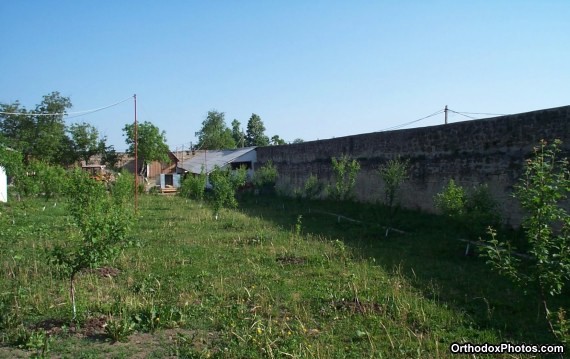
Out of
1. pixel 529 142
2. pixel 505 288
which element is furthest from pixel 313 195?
pixel 505 288

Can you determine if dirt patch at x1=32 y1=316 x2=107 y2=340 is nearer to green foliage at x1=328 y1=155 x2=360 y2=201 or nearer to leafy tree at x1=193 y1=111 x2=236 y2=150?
green foliage at x1=328 y1=155 x2=360 y2=201

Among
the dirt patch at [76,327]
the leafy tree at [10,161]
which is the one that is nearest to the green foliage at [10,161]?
the leafy tree at [10,161]

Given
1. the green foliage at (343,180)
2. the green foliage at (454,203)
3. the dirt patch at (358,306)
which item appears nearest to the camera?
the dirt patch at (358,306)

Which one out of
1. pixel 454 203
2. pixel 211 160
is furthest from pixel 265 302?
pixel 211 160

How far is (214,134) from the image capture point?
194 feet

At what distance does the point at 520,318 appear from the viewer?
512cm

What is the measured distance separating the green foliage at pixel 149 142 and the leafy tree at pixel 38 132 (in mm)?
5653

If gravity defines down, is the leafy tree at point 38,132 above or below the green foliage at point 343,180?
above

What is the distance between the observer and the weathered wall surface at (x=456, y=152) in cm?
980

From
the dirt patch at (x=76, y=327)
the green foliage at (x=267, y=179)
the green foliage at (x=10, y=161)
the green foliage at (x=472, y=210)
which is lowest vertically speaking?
the dirt patch at (x=76, y=327)

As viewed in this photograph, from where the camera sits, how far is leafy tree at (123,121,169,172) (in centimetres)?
3503

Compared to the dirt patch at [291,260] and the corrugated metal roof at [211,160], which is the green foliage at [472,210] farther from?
the corrugated metal roof at [211,160]

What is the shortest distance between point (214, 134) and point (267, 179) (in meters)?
36.4

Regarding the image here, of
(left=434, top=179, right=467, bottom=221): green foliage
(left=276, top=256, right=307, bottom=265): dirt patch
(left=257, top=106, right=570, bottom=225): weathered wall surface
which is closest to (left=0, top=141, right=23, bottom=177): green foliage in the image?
(left=257, top=106, right=570, bottom=225): weathered wall surface
